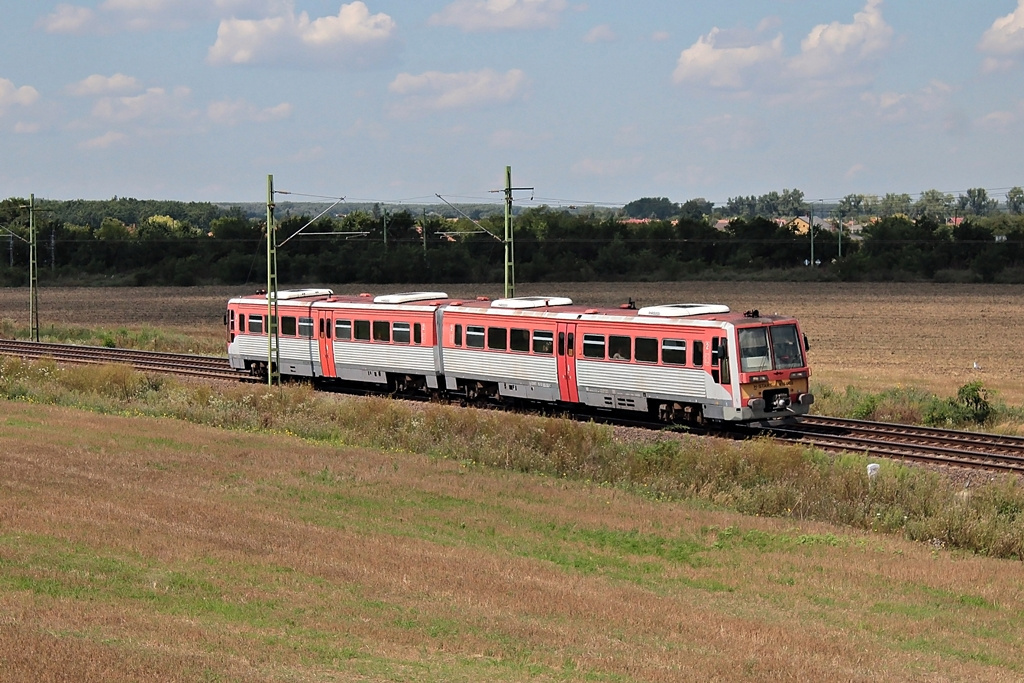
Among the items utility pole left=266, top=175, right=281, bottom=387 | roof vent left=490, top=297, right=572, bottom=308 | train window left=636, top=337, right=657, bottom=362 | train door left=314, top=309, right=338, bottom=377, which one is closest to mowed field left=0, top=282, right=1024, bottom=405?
roof vent left=490, top=297, right=572, bottom=308

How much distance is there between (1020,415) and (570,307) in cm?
1157

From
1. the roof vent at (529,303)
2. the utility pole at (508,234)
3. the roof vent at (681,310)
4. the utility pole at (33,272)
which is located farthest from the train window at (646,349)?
the utility pole at (33,272)

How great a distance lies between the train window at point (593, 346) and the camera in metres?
31.4

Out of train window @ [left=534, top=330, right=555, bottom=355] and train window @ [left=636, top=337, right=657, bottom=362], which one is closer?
train window @ [left=636, top=337, right=657, bottom=362]

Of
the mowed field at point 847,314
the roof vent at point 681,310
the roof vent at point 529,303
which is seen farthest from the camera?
the mowed field at point 847,314

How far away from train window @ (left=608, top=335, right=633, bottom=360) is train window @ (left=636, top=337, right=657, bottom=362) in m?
0.24

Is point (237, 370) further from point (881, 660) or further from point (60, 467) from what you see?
point (881, 660)

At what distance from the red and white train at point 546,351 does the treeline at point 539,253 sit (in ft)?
191

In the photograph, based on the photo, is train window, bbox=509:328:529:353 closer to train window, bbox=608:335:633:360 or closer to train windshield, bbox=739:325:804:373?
train window, bbox=608:335:633:360

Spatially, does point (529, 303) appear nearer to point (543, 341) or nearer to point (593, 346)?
point (543, 341)

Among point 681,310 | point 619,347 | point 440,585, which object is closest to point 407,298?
point 619,347

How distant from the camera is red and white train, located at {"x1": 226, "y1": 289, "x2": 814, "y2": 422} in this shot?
2889 cm

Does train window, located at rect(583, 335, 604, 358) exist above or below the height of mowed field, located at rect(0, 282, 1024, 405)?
above

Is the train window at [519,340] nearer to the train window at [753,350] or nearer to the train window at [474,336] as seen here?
the train window at [474,336]
